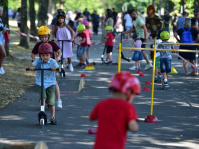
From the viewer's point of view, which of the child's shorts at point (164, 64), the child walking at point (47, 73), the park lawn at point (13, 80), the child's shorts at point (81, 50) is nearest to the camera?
the child walking at point (47, 73)

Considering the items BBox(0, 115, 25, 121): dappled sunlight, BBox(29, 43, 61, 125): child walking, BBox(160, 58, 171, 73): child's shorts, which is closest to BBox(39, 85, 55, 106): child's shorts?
BBox(29, 43, 61, 125): child walking

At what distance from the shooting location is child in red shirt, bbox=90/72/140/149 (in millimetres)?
4461

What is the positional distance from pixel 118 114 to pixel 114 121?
8cm

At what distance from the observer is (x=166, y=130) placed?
27.5ft

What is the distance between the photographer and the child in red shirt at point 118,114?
4.46m

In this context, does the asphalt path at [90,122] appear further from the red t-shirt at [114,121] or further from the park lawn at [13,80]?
the red t-shirt at [114,121]

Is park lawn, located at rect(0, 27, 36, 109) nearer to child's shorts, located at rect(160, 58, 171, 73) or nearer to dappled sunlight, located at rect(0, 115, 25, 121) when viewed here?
dappled sunlight, located at rect(0, 115, 25, 121)

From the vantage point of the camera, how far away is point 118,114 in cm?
446

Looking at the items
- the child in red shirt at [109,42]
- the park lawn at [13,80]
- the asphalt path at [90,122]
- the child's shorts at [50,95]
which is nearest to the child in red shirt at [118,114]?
the asphalt path at [90,122]

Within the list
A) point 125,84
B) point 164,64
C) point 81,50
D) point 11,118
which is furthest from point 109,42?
point 125,84

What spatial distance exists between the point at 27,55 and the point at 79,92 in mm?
9860

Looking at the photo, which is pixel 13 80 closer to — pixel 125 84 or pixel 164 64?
pixel 164 64

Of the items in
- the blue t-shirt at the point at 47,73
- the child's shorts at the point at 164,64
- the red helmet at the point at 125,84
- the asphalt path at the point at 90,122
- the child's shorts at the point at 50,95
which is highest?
the red helmet at the point at 125,84

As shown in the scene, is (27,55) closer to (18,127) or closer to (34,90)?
(34,90)
